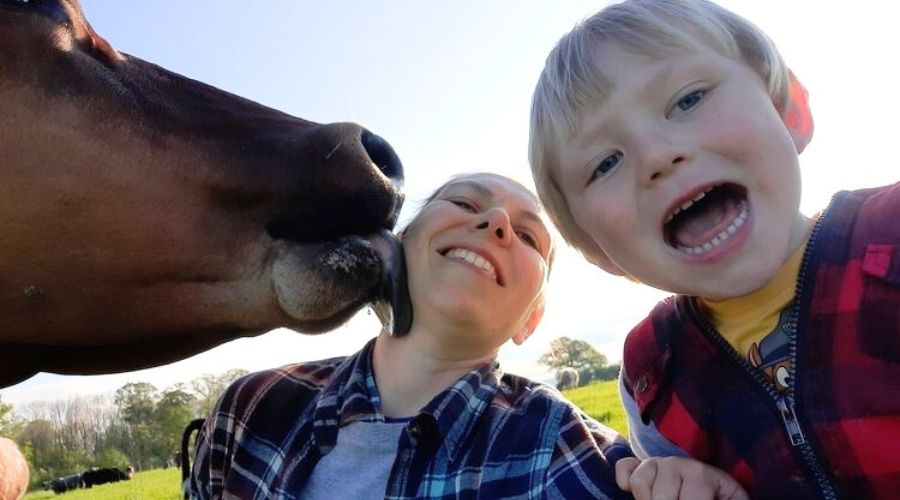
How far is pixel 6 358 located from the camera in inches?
126

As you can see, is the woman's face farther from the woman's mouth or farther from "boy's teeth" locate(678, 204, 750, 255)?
"boy's teeth" locate(678, 204, 750, 255)

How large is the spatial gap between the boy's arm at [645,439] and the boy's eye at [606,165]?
0.73 meters

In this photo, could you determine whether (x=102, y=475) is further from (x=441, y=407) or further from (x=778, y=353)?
(x=778, y=353)

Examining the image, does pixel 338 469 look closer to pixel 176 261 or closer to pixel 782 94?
pixel 176 261

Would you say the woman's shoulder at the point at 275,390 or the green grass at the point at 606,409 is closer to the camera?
the woman's shoulder at the point at 275,390

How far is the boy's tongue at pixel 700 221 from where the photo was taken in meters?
2.52

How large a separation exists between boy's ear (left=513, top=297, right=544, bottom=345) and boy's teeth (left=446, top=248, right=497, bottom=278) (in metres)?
0.54

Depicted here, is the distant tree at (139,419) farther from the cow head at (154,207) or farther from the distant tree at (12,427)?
the cow head at (154,207)

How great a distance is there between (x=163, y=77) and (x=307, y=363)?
55.1 inches

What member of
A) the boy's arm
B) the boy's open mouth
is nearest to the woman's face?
the boy's arm

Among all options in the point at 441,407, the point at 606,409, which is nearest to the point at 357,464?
the point at 441,407

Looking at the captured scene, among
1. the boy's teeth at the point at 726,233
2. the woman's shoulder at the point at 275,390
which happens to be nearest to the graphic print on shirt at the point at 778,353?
the boy's teeth at the point at 726,233

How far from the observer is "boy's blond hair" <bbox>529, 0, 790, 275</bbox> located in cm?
268

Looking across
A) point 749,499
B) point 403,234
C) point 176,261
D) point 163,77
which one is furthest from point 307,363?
point 749,499
